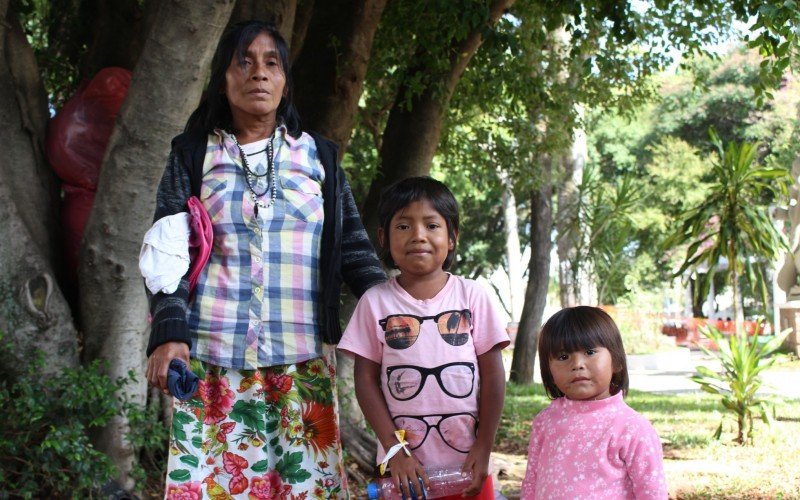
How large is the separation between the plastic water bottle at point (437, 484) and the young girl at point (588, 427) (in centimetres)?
28

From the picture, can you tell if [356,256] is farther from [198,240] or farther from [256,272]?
[198,240]

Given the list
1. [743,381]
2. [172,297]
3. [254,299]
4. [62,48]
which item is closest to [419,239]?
[254,299]

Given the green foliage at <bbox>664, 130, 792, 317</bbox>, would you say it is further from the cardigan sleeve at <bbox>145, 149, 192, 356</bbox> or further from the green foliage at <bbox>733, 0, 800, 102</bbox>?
the cardigan sleeve at <bbox>145, 149, 192, 356</bbox>

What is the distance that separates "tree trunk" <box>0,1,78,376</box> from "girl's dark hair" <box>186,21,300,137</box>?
2217mm

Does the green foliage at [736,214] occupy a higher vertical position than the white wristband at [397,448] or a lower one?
higher

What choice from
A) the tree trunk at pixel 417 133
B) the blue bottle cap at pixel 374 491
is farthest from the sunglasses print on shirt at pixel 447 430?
the tree trunk at pixel 417 133

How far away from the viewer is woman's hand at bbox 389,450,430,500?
2.77m

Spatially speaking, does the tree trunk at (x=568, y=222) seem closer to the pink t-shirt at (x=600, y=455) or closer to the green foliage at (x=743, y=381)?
the green foliage at (x=743, y=381)

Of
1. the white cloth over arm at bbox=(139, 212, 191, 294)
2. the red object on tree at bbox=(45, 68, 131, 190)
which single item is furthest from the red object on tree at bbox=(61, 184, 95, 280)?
the white cloth over arm at bbox=(139, 212, 191, 294)

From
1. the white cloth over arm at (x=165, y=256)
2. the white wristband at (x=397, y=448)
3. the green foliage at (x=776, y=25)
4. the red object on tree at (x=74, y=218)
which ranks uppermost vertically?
the green foliage at (x=776, y=25)

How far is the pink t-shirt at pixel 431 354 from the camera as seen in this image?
9.34ft

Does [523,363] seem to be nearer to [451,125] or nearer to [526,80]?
[451,125]

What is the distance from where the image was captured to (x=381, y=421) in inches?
113

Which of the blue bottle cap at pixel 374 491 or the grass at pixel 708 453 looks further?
the grass at pixel 708 453
